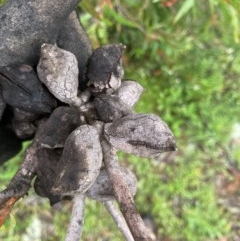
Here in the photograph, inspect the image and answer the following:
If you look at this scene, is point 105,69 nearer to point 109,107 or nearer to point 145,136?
point 109,107

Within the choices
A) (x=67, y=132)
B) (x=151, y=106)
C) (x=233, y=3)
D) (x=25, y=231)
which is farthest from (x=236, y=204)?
(x=67, y=132)

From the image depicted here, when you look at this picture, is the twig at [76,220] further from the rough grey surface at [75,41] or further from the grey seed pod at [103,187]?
the rough grey surface at [75,41]

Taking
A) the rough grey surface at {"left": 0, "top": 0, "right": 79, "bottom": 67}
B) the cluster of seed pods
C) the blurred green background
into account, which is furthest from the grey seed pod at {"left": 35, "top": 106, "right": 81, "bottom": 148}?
the blurred green background

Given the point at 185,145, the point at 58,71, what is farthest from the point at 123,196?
the point at 185,145

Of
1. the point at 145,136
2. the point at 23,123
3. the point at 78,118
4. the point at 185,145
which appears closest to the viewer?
the point at 145,136

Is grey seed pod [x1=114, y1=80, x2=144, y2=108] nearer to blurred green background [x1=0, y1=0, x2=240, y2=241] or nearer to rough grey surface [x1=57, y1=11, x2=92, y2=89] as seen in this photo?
rough grey surface [x1=57, y1=11, x2=92, y2=89]

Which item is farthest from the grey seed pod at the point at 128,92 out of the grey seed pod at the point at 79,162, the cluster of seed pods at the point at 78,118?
the grey seed pod at the point at 79,162
